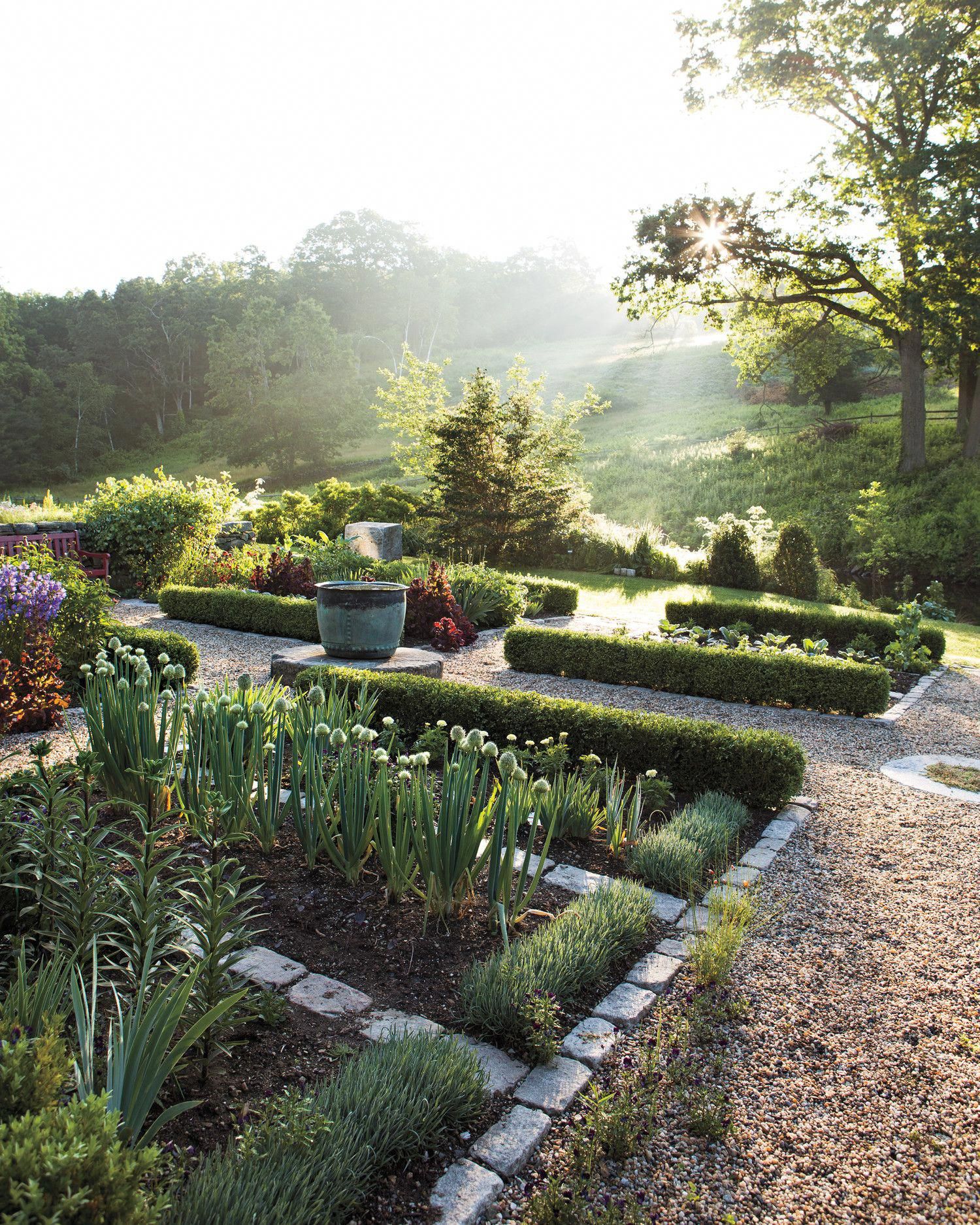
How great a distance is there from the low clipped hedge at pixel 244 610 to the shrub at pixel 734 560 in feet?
25.8

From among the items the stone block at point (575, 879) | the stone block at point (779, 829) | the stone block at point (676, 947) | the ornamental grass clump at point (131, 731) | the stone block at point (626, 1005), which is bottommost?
the stone block at point (779, 829)

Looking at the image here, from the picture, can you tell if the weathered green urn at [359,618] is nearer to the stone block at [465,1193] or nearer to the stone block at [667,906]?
the stone block at [667,906]

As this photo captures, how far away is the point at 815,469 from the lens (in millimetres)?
22891

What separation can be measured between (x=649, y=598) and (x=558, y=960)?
426 inches

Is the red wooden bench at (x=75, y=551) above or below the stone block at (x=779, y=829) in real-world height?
above

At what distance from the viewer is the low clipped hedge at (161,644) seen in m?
6.35

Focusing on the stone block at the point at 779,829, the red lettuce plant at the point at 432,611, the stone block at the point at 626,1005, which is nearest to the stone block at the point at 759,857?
the stone block at the point at 779,829

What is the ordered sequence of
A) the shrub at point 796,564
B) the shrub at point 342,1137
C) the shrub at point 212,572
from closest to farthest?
the shrub at point 342,1137
the shrub at point 212,572
the shrub at point 796,564

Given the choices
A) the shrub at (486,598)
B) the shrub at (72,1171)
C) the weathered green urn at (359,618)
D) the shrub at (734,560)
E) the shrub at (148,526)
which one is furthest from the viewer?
the shrub at (734,560)

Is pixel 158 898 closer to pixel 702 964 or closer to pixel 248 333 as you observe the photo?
pixel 702 964

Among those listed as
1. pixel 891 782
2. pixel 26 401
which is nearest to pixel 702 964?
pixel 891 782

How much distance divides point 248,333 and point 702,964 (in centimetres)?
3809

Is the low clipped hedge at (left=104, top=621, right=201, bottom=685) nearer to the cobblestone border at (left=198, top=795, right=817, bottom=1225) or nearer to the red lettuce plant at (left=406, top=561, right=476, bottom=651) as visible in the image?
the red lettuce plant at (left=406, top=561, right=476, bottom=651)

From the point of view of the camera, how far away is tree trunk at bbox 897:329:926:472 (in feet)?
64.0
